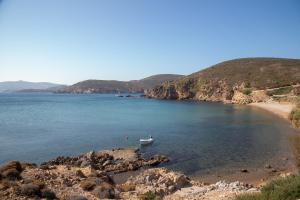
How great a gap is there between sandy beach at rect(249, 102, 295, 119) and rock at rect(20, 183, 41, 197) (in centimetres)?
5065

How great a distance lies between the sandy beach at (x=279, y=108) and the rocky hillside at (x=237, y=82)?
11.2 metres

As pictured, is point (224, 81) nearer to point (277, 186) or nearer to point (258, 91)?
point (258, 91)

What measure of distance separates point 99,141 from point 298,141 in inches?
874

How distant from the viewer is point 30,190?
1598 cm

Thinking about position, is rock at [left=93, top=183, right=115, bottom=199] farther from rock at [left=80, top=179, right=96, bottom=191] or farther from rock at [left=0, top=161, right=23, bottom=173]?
rock at [left=0, top=161, right=23, bottom=173]

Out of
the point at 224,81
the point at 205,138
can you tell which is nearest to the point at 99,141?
the point at 205,138

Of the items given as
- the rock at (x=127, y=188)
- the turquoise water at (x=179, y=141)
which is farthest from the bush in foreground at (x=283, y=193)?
the turquoise water at (x=179, y=141)

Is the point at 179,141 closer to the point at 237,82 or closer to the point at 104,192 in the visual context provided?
the point at 104,192

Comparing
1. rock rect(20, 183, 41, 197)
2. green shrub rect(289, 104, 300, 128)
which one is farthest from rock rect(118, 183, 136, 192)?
green shrub rect(289, 104, 300, 128)

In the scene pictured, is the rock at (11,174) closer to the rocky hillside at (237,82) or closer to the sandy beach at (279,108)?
the sandy beach at (279,108)

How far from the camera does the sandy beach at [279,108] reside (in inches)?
2452

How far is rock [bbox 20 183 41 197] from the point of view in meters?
15.9

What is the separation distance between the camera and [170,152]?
110 ft

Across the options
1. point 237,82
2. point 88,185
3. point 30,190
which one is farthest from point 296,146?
point 237,82
